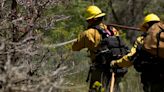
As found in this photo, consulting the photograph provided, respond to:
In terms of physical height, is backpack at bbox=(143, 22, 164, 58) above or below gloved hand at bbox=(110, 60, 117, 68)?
above

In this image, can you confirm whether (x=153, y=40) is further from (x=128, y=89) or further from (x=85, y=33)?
(x=128, y=89)

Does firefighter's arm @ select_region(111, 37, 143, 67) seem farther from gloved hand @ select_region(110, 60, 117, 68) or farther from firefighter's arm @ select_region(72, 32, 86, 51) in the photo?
firefighter's arm @ select_region(72, 32, 86, 51)

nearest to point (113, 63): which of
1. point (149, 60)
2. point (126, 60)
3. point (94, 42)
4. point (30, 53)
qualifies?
point (126, 60)

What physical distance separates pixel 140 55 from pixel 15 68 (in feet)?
8.66

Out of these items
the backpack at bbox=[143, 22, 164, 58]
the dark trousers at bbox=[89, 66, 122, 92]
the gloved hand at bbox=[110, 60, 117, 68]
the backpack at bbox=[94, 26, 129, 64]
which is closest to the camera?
the backpack at bbox=[143, 22, 164, 58]

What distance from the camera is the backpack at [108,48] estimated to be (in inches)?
336

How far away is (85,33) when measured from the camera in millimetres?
8641

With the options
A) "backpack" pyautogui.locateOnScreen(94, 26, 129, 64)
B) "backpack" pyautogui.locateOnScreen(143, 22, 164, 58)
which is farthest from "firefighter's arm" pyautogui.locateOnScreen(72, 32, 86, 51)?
"backpack" pyautogui.locateOnScreen(143, 22, 164, 58)

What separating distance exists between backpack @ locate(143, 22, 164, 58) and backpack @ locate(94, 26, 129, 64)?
4.11ft

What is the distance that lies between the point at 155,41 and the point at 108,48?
1580mm

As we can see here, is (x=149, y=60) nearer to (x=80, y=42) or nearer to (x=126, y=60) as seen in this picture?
(x=126, y=60)

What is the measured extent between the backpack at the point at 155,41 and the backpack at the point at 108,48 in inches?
49.3

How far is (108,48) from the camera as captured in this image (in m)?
8.61

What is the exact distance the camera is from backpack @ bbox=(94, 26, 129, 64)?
28.0 feet
